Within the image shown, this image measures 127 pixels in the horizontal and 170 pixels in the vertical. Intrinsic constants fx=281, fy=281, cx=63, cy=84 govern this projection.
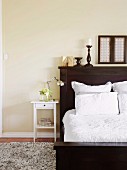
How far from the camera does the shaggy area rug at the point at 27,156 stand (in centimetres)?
358

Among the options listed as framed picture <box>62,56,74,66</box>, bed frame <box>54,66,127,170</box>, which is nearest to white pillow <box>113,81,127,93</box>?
framed picture <box>62,56,74,66</box>

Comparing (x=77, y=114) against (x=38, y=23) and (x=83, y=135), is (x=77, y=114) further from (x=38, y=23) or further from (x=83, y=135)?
(x=38, y=23)

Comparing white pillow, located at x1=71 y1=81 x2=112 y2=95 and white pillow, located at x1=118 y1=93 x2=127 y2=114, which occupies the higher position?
white pillow, located at x1=71 y1=81 x2=112 y2=95

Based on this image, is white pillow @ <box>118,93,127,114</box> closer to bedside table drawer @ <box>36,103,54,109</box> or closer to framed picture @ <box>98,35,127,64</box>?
framed picture @ <box>98,35,127,64</box>

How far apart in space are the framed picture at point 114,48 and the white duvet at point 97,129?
1.33 metres

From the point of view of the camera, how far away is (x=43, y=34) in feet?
16.7

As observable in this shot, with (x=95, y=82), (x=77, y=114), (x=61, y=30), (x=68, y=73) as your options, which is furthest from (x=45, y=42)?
(x=77, y=114)

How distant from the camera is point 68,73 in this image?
487 centimetres

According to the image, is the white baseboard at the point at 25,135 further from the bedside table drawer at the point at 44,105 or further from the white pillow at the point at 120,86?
the white pillow at the point at 120,86

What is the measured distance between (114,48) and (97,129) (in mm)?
2224

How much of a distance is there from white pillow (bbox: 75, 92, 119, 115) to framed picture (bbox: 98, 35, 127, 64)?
2.84 ft

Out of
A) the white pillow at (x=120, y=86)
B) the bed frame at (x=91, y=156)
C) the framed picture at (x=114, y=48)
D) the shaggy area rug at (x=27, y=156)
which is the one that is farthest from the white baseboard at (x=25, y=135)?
the bed frame at (x=91, y=156)

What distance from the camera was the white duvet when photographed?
2.88 m

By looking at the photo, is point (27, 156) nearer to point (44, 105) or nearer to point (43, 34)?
point (44, 105)
